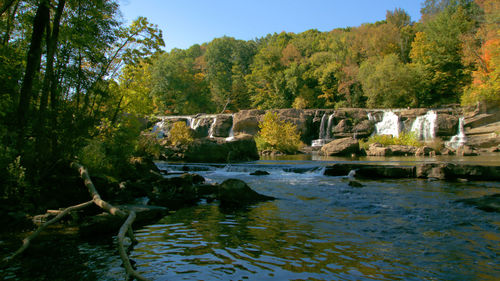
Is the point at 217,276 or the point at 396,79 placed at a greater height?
the point at 396,79

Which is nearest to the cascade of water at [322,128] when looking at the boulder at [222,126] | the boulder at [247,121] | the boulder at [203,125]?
the boulder at [247,121]

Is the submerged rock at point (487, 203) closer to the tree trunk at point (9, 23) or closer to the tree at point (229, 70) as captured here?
the tree trunk at point (9, 23)

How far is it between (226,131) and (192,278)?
106 ft

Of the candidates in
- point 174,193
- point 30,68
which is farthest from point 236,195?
point 30,68

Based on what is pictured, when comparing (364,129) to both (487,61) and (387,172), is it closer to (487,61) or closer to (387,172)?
(487,61)

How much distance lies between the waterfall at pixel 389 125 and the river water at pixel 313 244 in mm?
22817

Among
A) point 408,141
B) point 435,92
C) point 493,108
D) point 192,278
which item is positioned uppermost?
point 435,92

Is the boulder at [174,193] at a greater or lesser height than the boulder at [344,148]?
lesser

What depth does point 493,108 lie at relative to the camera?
27.7m

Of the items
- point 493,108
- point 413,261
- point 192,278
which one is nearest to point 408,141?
point 493,108

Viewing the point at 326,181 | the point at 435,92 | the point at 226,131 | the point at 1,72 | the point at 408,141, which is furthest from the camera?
the point at 435,92

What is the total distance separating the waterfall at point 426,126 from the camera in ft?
90.0

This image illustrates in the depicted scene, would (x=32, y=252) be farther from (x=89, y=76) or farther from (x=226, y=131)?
(x=226, y=131)

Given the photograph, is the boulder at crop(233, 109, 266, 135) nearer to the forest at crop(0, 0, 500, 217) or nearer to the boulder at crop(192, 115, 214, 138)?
the boulder at crop(192, 115, 214, 138)
